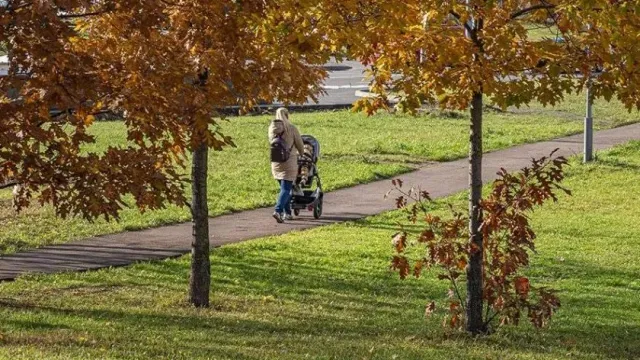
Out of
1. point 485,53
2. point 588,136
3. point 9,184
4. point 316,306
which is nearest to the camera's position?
point 9,184

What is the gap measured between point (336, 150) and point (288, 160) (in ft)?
23.9

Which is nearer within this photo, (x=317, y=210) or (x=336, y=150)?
(x=317, y=210)

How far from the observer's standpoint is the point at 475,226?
11945 millimetres

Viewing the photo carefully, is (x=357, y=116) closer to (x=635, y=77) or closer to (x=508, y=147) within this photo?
(x=508, y=147)

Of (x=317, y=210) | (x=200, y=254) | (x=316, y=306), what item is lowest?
(x=316, y=306)

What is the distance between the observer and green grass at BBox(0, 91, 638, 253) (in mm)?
18172

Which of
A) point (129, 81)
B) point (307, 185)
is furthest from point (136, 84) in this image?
point (307, 185)

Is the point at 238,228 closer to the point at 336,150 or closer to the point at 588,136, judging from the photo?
the point at 336,150

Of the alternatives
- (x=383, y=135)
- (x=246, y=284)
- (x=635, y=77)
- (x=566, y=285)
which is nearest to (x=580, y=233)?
(x=566, y=285)

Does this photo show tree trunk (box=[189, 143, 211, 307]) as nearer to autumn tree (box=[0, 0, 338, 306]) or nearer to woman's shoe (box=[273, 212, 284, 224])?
autumn tree (box=[0, 0, 338, 306])

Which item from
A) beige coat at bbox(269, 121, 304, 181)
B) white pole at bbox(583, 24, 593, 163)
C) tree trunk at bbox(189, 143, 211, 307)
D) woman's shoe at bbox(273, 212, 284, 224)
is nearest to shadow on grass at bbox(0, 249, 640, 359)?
tree trunk at bbox(189, 143, 211, 307)

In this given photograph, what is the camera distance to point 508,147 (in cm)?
2730

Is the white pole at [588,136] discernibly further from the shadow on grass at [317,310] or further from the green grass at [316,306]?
the shadow on grass at [317,310]

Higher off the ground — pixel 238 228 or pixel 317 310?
pixel 238 228
